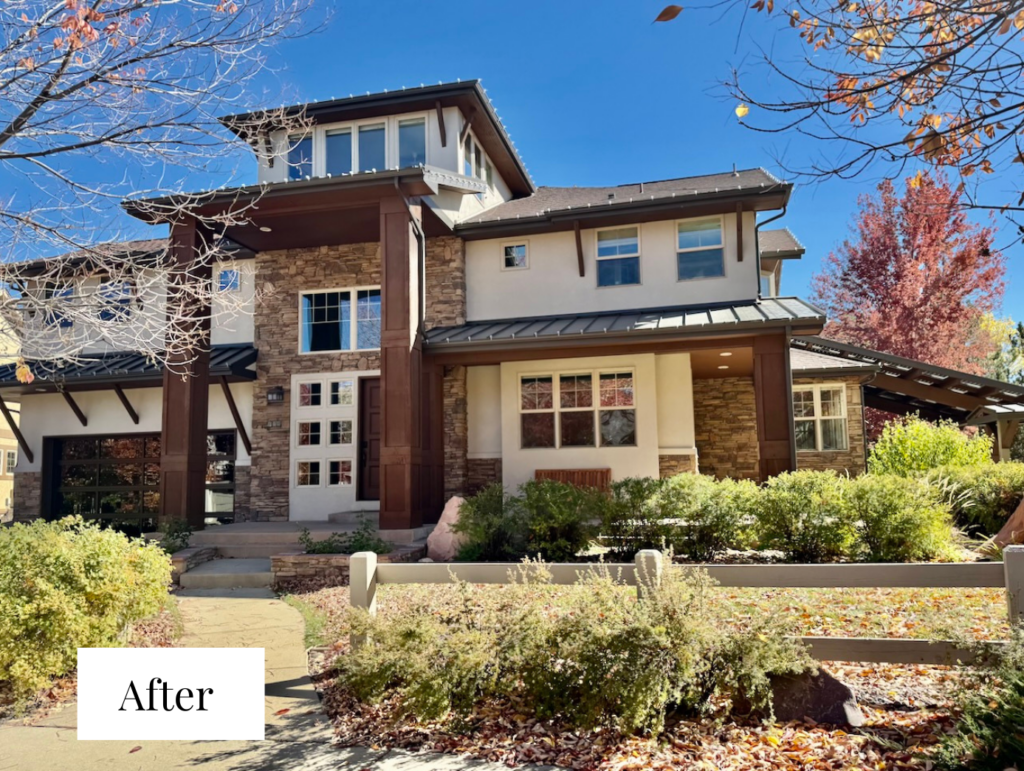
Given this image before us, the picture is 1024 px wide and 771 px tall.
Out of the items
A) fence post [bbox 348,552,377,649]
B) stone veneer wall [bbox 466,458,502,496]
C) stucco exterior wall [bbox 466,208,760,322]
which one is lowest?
fence post [bbox 348,552,377,649]

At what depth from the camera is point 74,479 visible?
1555 cm

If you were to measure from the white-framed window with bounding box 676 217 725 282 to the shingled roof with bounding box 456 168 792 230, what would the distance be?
0.60 meters

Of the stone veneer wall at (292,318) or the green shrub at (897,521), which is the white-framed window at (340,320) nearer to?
the stone veneer wall at (292,318)

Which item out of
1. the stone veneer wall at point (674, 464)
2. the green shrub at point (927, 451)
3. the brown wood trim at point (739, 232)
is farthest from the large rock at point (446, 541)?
the green shrub at point (927, 451)

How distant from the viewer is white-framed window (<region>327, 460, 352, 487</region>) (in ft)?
44.5

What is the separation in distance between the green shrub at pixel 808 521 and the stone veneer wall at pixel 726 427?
6.58m

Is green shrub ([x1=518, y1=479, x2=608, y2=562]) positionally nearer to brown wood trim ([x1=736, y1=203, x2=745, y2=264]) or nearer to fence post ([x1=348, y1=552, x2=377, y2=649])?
fence post ([x1=348, y1=552, x2=377, y2=649])

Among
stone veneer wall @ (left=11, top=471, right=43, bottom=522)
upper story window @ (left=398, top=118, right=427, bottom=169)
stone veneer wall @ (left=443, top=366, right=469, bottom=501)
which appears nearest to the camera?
stone veneer wall @ (left=443, top=366, right=469, bottom=501)

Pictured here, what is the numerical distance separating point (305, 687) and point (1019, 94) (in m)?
5.90

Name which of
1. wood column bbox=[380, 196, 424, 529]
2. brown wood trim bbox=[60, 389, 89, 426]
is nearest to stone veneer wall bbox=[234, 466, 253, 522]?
brown wood trim bbox=[60, 389, 89, 426]

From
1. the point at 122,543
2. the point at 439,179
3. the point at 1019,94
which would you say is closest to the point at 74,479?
the point at 439,179

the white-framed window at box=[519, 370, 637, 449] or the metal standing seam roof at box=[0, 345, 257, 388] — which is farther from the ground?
the metal standing seam roof at box=[0, 345, 257, 388]

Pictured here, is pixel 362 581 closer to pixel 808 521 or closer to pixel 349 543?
pixel 349 543

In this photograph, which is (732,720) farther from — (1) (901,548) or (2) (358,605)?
(1) (901,548)
